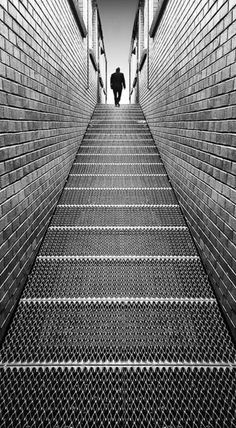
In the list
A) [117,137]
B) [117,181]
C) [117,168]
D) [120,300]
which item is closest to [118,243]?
[120,300]

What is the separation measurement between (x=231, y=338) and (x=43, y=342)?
3.68 feet

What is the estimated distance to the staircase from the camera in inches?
61.6

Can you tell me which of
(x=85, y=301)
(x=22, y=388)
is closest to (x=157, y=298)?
(x=85, y=301)

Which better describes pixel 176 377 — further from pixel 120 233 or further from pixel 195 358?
pixel 120 233

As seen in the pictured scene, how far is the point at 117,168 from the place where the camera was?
14.7ft

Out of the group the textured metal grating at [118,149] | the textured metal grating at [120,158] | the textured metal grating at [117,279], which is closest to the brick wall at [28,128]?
the textured metal grating at [117,279]

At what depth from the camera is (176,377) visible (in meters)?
1.72

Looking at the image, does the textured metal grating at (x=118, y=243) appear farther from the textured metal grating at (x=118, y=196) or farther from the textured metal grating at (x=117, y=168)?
the textured metal grating at (x=117, y=168)

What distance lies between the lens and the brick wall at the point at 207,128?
78.6 inches

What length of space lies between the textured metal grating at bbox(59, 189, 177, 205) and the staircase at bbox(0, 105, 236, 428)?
0.09 feet

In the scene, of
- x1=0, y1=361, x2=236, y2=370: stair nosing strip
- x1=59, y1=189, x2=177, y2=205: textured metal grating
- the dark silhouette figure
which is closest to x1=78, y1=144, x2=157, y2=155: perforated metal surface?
x1=59, y1=189, x2=177, y2=205: textured metal grating

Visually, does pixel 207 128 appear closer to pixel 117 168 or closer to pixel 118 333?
pixel 118 333

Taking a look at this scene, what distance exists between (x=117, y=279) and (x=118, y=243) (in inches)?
18.7

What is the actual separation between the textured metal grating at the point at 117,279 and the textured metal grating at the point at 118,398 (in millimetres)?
653
